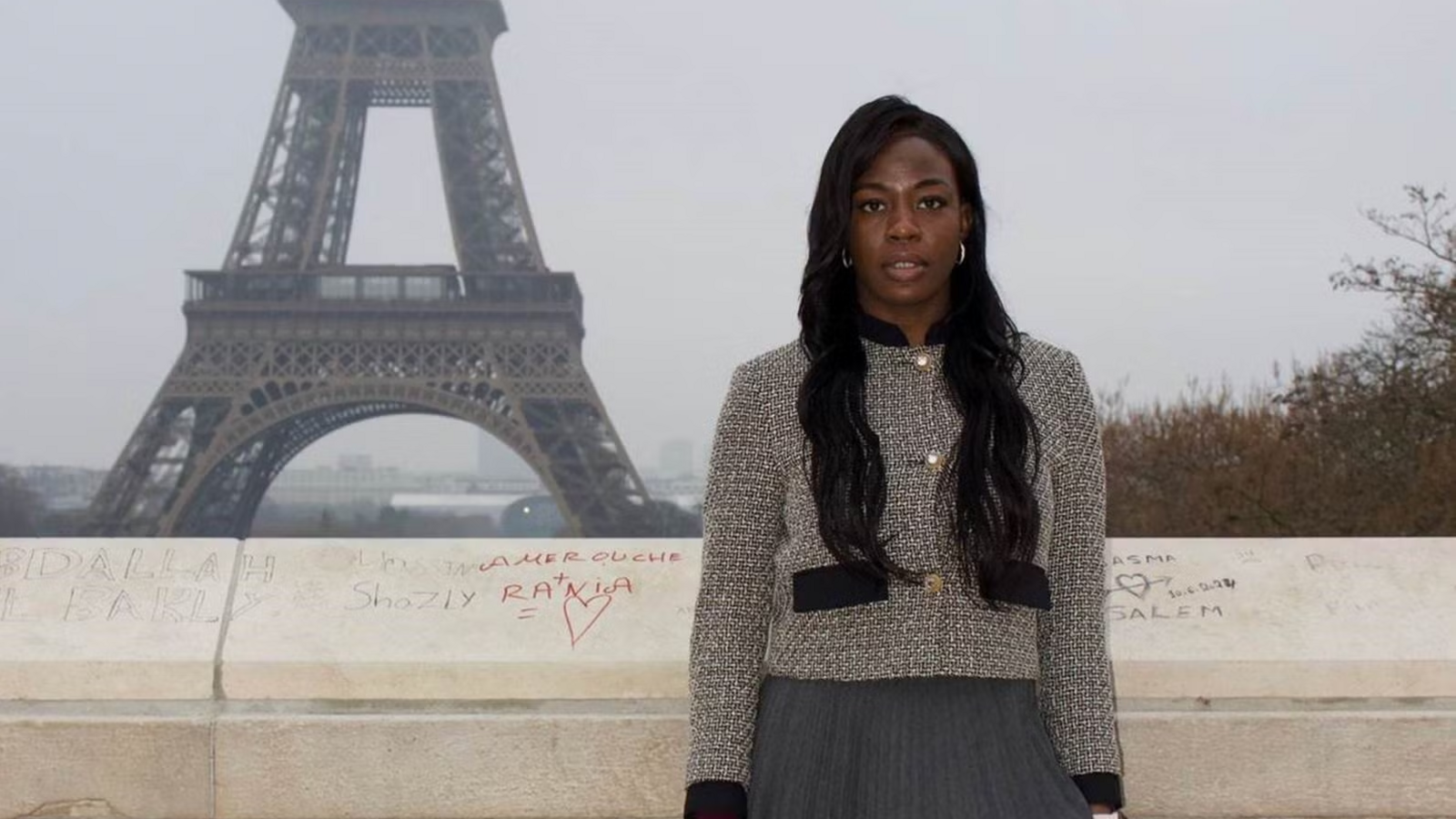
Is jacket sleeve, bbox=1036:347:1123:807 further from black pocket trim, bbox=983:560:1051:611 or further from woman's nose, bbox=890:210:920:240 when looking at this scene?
woman's nose, bbox=890:210:920:240

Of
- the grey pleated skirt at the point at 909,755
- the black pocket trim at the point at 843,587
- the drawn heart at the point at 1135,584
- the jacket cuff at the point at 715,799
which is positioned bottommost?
the jacket cuff at the point at 715,799

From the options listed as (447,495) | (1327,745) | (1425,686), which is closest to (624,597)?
(1327,745)

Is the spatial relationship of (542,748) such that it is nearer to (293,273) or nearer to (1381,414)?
(1381,414)

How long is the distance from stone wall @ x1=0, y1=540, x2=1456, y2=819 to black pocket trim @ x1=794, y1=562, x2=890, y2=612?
1909 mm

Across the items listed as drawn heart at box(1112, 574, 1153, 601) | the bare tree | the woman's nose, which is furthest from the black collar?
the bare tree

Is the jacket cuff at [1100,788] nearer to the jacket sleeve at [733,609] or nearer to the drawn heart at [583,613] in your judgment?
the jacket sleeve at [733,609]

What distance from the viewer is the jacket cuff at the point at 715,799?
1675 mm

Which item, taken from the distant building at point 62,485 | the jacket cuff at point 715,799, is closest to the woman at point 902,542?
the jacket cuff at point 715,799

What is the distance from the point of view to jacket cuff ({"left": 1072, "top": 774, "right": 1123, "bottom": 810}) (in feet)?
5.50

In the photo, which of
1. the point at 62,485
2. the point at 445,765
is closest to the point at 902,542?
the point at 445,765

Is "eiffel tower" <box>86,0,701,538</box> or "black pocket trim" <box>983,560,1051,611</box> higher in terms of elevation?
"eiffel tower" <box>86,0,701,538</box>

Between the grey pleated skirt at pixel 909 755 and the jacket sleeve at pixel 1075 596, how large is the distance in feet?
0.17

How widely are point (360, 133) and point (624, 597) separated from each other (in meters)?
31.6

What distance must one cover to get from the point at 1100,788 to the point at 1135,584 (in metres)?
2.28
